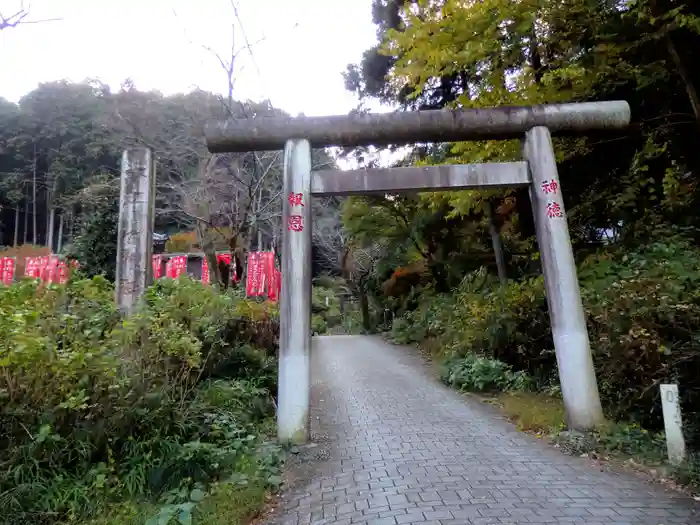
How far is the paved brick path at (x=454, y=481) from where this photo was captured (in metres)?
3.60

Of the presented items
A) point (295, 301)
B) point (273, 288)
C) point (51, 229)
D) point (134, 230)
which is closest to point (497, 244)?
point (295, 301)

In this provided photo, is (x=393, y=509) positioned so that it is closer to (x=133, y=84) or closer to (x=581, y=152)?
(x=581, y=152)

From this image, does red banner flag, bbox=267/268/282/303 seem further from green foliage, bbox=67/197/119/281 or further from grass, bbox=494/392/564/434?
grass, bbox=494/392/564/434

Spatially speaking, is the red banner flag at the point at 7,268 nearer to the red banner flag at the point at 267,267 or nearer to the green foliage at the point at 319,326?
the red banner flag at the point at 267,267

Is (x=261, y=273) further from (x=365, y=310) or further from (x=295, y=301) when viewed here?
(x=295, y=301)

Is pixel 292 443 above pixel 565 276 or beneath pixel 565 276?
beneath

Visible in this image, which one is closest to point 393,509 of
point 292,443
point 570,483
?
point 570,483

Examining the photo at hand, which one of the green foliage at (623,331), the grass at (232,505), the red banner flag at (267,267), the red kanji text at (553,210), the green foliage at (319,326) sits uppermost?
the red banner flag at (267,267)

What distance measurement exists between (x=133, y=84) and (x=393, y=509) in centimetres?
2135

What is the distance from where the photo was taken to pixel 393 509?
3.73 m

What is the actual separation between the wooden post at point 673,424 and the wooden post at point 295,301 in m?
3.70

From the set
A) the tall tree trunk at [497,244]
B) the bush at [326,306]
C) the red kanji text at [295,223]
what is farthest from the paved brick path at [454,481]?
the bush at [326,306]

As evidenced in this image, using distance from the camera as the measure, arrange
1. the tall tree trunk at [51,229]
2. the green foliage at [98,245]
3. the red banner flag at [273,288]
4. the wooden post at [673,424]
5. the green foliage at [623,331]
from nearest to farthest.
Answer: the wooden post at [673,424], the green foliage at [623,331], the green foliage at [98,245], the red banner flag at [273,288], the tall tree trunk at [51,229]

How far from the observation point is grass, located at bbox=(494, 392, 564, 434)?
6027mm
